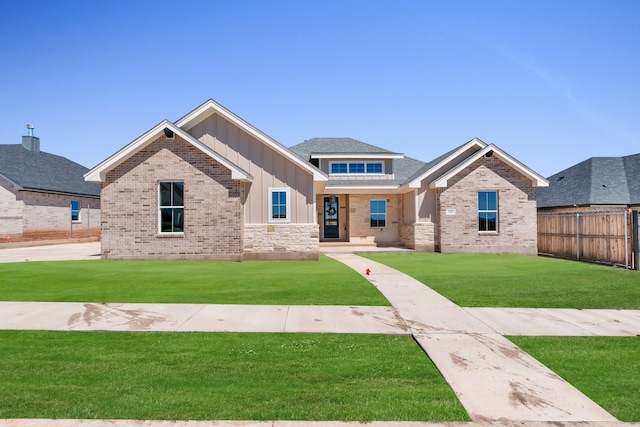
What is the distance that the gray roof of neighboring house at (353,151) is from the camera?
991 inches

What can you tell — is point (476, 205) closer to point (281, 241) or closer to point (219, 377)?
point (281, 241)

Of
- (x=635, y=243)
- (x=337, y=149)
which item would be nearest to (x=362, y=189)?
(x=337, y=149)

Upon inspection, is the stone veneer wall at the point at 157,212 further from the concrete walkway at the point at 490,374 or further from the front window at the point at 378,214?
the concrete walkway at the point at 490,374

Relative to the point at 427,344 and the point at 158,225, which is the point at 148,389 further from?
the point at 158,225

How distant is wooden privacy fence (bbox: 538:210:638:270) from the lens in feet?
47.3

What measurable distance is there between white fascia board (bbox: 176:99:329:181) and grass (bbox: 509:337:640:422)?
12.3 meters

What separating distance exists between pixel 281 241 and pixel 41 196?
21.6 metres

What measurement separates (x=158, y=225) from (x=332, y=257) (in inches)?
302

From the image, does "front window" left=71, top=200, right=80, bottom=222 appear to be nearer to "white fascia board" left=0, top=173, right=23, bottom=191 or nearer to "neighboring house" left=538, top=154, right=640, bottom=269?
"white fascia board" left=0, top=173, right=23, bottom=191

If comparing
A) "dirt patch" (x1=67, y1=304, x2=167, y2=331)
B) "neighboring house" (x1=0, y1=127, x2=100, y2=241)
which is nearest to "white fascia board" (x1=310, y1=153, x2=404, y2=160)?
"dirt patch" (x1=67, y1=304, x2=167, y2=331)

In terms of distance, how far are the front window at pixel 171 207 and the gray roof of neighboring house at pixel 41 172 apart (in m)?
16.7

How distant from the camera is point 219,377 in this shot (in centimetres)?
472

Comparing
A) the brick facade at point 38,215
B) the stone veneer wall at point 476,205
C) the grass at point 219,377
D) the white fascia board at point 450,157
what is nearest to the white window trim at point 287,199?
the white fascia board at point 450,157

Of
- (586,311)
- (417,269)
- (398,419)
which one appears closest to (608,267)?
(417,269)
